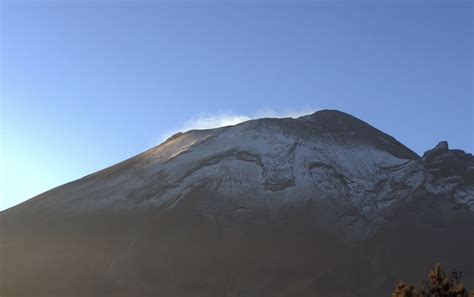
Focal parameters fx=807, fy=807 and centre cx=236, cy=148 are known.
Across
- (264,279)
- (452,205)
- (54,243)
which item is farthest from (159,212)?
(452,205)

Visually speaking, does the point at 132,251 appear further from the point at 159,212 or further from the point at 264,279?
the point at 264,279

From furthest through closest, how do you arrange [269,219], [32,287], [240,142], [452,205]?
1. [240,142]
2. [452,205]
3. [269,219]
4. [32,287]

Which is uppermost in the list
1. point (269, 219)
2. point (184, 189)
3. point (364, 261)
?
point (184, 189)

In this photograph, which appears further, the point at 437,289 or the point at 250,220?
the point at 250,220

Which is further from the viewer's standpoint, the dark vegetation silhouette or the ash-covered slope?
the ash-covered slope

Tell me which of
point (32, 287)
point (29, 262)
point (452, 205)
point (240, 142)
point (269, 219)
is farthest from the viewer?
point (240, 142)

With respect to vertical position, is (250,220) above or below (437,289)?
above

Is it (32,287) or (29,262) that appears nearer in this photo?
(32,287)

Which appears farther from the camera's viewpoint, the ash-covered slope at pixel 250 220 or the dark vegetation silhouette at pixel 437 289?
the ash-covered slope at pixel 250 220
